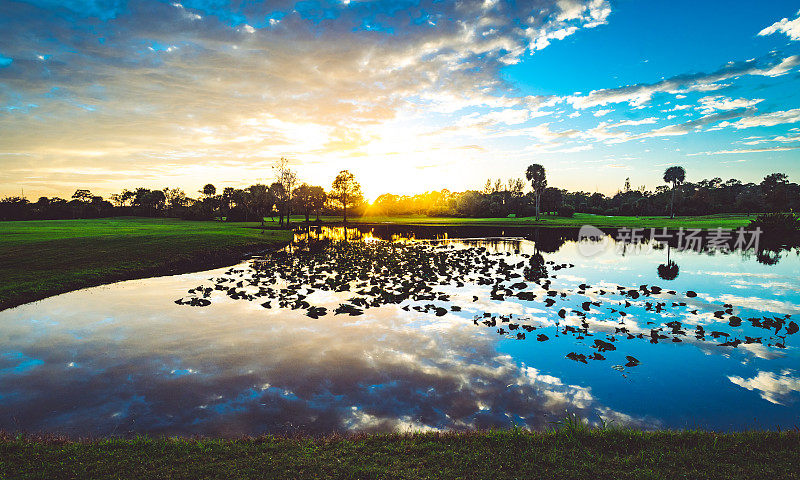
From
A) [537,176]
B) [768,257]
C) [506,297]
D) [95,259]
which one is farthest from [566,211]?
[95,259]

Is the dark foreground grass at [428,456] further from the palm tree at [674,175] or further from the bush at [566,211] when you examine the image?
the palm tree at [674,175]

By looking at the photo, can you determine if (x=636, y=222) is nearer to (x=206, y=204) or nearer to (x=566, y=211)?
(x=566, y=211)

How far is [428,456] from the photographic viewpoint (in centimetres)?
681

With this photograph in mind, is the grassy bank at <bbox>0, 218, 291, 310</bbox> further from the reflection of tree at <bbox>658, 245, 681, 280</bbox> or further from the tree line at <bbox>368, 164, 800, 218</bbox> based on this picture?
the tree line at <bbox>368, 164, 800, 218</bbox>

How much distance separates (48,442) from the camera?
7.52 metres

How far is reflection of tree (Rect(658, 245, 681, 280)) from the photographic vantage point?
26797 mm

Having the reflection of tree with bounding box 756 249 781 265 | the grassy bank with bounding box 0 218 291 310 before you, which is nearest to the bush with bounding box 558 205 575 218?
the reflection of tree with bounding box 756 249 781 265

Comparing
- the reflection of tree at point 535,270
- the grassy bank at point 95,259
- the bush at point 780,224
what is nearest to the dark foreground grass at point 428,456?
the reflection of tree at point 535,270

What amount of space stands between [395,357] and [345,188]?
12675 centimetres

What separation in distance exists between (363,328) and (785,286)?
1075 inches

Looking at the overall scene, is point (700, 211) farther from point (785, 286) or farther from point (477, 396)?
point (477, 396)

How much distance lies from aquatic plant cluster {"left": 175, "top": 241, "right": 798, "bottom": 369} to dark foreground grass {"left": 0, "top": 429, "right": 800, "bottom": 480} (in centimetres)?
532

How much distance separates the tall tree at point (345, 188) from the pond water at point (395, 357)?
112358 millimetres

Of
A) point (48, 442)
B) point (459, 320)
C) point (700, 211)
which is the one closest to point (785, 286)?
point (459, 320)
